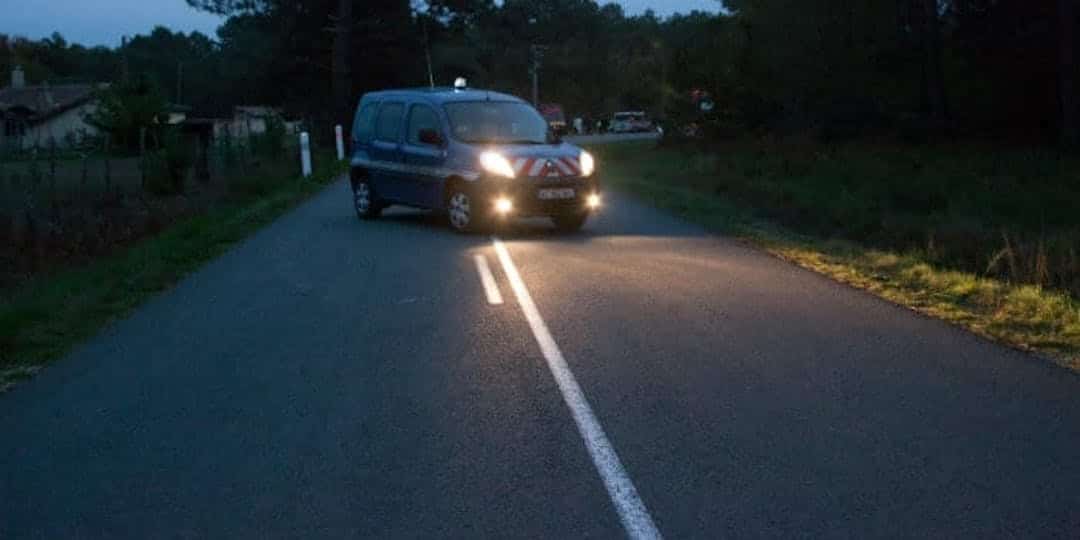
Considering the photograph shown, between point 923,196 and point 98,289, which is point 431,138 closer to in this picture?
point 98,289

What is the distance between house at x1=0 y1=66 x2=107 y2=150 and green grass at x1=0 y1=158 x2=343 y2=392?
175 ft

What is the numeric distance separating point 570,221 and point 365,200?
3795 mm

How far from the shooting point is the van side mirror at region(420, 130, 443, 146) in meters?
17.7

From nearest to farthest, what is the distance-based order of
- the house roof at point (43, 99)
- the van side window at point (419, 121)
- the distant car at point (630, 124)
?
the van side window at point (419, 121), the house roof at point (43, 99), the distant car at point (630, 124)

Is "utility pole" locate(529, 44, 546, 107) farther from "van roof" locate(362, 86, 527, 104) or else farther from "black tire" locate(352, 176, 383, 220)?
"van roof" locate(362, 86, 527, 104)

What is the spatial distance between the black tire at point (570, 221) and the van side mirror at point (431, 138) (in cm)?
189

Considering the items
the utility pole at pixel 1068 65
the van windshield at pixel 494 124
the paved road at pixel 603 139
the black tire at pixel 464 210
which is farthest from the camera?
the paved road at pixel 603 139

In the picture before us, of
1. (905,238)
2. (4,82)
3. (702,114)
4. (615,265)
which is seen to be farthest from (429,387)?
(4,82)

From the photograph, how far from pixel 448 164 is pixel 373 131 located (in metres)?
2.66

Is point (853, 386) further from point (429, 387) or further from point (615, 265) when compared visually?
point (615, 265)

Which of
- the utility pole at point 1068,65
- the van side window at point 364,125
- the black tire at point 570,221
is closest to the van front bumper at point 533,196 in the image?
the black tire at point 570,221

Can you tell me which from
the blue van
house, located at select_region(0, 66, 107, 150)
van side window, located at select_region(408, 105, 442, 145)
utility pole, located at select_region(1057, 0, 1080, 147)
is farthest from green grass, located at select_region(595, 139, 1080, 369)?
house, located at select_region(0, 66, 107, 150)

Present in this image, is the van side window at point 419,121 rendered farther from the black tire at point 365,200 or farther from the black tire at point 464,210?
the black tire at point 365,200

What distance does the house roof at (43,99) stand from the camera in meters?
72.1
